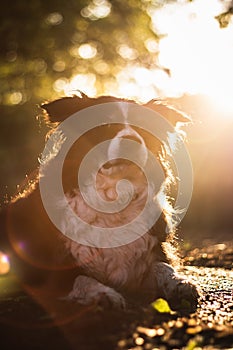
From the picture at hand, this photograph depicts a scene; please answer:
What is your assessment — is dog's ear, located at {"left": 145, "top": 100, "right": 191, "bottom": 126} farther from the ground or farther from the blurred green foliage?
the blurred green foliage

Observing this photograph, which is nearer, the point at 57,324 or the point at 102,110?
the point at 57,324

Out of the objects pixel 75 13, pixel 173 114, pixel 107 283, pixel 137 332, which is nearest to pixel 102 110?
pixel 173 114

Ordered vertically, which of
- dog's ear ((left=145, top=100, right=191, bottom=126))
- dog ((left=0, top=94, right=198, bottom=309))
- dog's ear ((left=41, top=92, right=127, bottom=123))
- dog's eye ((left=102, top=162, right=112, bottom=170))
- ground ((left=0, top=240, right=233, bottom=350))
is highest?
dog's ear ((left=41, top=92, right=127, bottom=123))

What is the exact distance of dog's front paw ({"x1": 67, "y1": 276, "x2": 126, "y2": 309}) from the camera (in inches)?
163

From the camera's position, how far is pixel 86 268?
4.71 meters

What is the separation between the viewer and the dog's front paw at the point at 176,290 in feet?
14.6

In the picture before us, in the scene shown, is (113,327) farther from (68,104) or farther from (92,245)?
(68,104)

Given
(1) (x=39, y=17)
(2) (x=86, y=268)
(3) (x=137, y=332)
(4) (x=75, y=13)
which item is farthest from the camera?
(4) (x=75, y=13)

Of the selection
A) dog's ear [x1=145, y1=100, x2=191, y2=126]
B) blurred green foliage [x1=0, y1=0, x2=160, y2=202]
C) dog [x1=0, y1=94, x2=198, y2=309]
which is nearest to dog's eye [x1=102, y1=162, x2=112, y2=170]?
dog [x1=0, y1=94, x2=198, y2=309]

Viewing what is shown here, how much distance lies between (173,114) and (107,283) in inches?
81.2

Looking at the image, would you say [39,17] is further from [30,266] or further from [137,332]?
[137,332]

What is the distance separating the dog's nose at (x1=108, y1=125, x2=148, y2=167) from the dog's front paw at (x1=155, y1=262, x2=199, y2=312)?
3.43 ft

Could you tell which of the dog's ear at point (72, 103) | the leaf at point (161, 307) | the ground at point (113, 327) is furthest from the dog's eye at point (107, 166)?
the leaf at point (161, 307)

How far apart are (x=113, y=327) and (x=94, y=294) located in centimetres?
64
